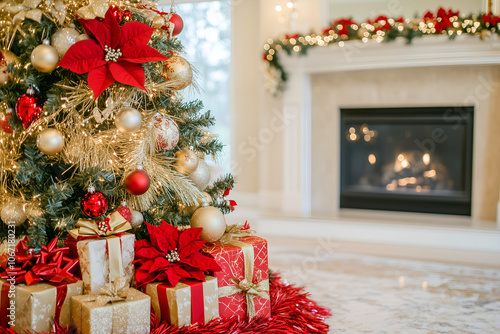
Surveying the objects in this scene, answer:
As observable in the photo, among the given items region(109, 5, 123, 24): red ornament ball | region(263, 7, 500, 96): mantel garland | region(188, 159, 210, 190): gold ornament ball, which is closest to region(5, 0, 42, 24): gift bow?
region(109, 5, 123, 24): red ornament ball

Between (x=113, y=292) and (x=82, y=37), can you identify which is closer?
(x=113, y=292)

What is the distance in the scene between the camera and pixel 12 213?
154cm

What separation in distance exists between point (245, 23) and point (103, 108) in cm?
325

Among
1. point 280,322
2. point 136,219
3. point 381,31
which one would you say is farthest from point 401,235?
point 136,219

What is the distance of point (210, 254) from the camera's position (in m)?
1.46

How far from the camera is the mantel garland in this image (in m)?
3.17

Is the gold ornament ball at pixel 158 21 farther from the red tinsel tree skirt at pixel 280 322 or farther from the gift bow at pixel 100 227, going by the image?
the red tinsel tree skirt at pixel 280 322

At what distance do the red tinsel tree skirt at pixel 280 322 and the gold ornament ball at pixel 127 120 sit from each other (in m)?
0.55

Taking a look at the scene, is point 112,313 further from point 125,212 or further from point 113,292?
point 125,212

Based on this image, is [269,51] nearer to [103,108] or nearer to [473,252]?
[473,252]

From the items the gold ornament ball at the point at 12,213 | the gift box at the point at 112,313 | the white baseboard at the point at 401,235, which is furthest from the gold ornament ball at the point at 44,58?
the white baseboard at the point at 401,235

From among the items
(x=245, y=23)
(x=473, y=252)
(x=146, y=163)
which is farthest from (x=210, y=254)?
(x=245, y=23)

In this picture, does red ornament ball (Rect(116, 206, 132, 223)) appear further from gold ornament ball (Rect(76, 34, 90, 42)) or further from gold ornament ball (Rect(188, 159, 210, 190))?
gold ornament ball (Rect(76, 34, 90, 42))

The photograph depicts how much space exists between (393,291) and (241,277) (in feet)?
3.15
